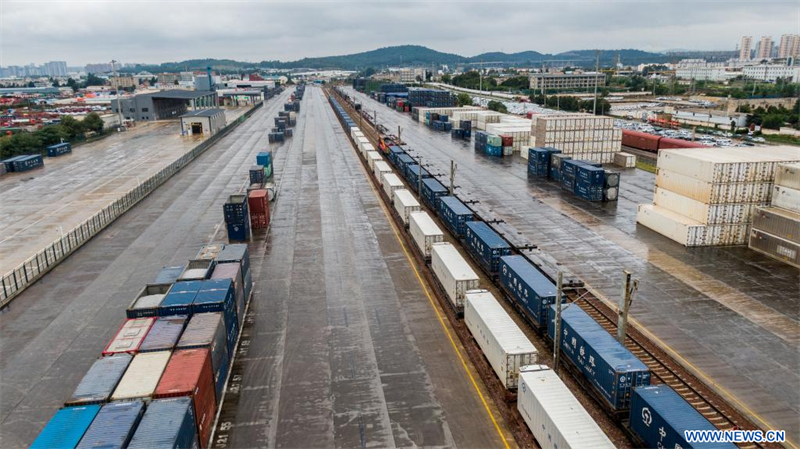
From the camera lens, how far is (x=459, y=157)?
324 feet

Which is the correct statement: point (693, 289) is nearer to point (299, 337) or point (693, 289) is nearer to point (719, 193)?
point (719, 193)

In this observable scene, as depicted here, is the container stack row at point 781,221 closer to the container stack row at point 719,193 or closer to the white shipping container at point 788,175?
the white shipping container at point 788,175

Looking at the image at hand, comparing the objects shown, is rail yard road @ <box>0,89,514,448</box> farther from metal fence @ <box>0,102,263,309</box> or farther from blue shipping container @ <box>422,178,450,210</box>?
blue shipping container @ <box>422,178,450,210</box>

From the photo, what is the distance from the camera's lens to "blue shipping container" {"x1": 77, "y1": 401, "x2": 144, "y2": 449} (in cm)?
1899

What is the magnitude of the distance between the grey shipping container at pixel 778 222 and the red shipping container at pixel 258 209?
46.3 m

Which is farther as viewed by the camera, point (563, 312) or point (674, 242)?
point (674, 242)

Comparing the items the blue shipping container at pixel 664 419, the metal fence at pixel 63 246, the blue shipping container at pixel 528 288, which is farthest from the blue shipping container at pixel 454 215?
the metal fence at pixel 63 246

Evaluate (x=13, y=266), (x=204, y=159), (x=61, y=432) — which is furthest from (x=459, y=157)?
(x=61, y=432)

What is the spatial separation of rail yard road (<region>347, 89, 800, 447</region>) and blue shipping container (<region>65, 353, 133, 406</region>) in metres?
28.8

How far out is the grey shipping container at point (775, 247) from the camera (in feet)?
144

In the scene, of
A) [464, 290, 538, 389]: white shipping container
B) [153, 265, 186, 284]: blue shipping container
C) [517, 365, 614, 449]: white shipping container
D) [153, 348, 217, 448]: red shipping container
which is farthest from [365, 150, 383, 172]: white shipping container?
[517, 365, 614, 449]: white shipping container

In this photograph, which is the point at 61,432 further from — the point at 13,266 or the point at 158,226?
the point at 158,226

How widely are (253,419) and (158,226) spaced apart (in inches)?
1511

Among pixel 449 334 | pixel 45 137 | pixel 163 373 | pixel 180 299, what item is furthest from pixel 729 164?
pixel 45 137
